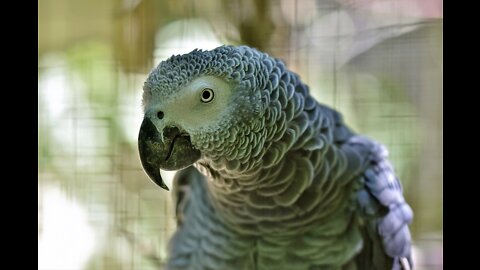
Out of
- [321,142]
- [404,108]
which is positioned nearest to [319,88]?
[404,108]

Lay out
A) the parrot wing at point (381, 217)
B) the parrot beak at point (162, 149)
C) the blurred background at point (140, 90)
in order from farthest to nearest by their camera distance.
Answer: the blurred background at point (140, 90), the parrot wing at point (381, 217), the parrot beak at point (162, 149)

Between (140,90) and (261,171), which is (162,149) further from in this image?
(140,90)

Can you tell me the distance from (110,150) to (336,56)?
830 millimetres

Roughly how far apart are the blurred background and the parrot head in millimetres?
593

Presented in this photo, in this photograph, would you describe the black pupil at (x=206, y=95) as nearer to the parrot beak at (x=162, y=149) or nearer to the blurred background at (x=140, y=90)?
the parrot beak at (x=162, y=149)

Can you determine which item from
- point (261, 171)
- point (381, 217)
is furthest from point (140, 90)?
point (381, 217)

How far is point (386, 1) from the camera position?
1470 millimetres

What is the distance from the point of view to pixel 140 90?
4.90ft

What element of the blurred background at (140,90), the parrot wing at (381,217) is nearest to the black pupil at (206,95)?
the parrot wing at (381,217)

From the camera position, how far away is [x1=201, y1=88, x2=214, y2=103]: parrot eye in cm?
79

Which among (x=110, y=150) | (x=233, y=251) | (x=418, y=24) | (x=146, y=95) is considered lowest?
(x=233, y=251)

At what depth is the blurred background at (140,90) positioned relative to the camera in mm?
1458

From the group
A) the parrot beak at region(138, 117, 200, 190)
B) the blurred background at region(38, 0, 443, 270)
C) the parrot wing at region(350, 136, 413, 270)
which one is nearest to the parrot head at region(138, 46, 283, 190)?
the parrot beak at region(138, 117, 200, 190)
